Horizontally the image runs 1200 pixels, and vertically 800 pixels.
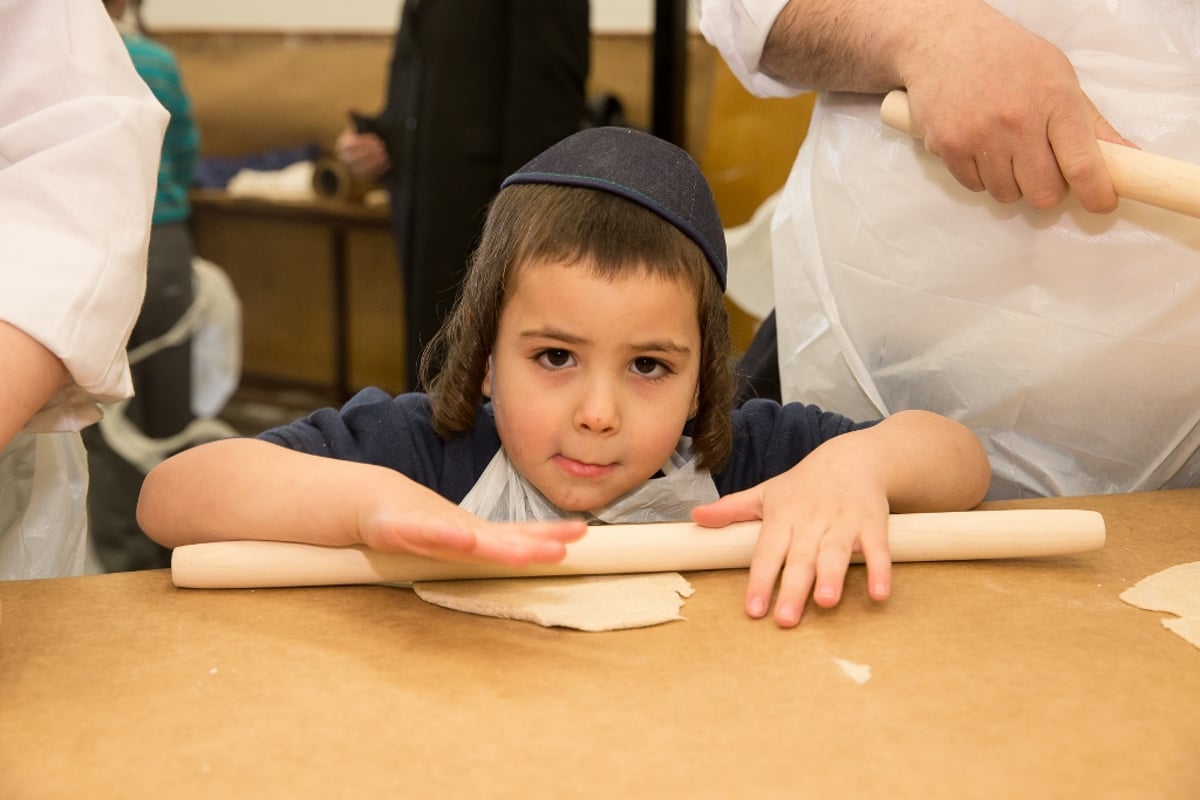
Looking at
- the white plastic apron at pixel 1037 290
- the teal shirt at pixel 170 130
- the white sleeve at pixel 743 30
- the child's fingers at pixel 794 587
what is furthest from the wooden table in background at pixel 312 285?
the child's fingers at pixel 794 587

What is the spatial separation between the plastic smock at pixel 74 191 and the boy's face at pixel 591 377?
0.30 meters

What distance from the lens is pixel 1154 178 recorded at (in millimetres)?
897

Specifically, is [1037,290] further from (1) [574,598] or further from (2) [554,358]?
(1) [574,598]

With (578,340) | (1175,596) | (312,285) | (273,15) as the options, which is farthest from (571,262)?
(273,15)

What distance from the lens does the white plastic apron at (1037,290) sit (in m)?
1.00

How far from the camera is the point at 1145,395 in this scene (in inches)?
40.5

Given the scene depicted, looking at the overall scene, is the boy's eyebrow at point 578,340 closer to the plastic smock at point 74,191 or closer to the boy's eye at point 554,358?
the boy's eye at point 554,358

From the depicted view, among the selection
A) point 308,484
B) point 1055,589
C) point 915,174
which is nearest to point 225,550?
point 308,484

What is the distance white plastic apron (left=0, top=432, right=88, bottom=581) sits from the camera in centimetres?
97

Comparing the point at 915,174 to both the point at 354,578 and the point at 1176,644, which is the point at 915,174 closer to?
Answer: the point at 1176,644

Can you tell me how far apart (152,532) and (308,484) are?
176 mm

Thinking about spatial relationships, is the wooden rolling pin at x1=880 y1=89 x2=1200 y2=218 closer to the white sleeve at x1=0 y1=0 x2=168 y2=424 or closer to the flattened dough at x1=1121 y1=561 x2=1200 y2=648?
the flattened dough at x1=1121 y1=561 x2=1200 y2=648

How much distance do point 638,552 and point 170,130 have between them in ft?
6.94

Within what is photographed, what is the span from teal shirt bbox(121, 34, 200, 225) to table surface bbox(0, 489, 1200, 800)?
1797 mm
